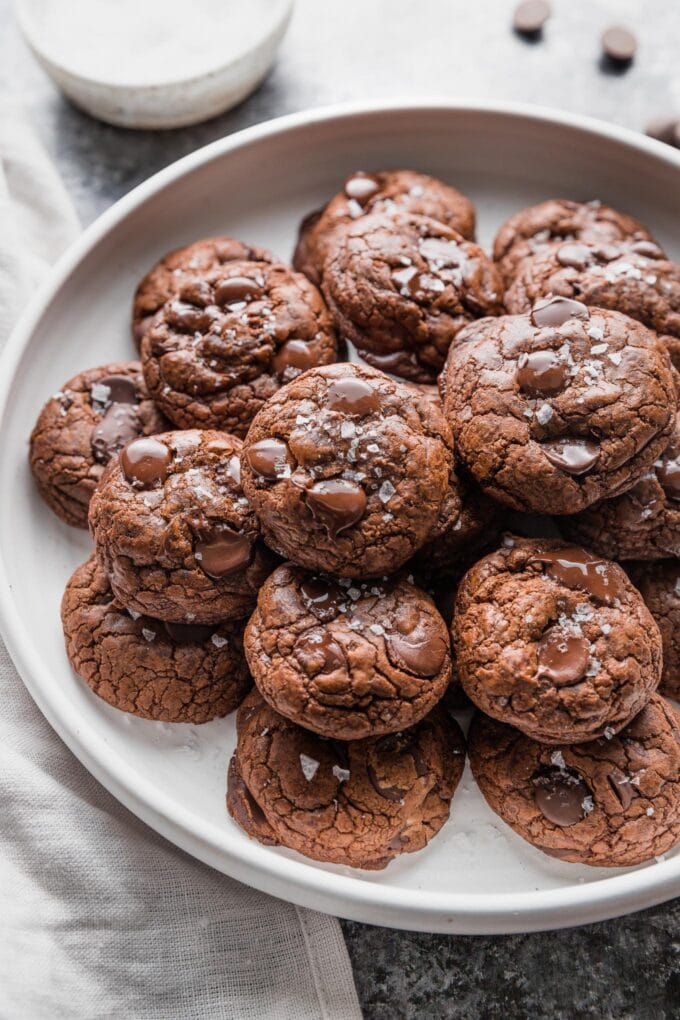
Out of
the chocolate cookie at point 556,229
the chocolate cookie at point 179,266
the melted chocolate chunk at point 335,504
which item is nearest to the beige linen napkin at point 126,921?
the melted chocolate chunk at point 335,504

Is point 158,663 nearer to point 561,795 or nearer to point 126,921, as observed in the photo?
point 126,921

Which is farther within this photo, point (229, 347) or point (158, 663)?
point (229, 347)

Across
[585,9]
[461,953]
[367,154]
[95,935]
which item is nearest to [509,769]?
[461,953]

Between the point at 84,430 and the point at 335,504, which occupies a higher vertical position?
the point at 335,504

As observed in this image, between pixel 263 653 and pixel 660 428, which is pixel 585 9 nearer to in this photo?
pixel 660 428

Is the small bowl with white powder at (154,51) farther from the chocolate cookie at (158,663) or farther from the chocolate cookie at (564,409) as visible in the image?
the chocolate cookie at (158,663)

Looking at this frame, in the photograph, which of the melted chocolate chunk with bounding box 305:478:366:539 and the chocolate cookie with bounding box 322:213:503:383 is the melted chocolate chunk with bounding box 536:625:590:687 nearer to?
the melted chocolate chunk with bounding box 305:478:366:539

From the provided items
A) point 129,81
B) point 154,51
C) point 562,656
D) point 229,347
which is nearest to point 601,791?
point 562,656
